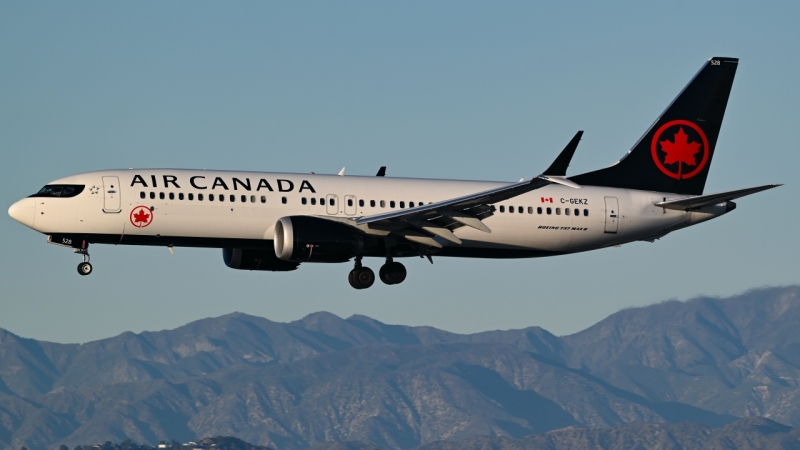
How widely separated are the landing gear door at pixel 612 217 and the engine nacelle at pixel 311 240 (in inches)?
521

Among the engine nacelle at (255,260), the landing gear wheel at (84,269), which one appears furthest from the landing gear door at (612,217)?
the landing gear wheel at (84,269)

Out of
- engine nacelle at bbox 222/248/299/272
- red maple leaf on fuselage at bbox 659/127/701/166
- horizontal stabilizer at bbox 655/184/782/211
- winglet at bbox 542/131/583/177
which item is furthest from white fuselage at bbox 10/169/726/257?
winglet at bbox 542/131/583/177

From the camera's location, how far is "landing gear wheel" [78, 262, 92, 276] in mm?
54875

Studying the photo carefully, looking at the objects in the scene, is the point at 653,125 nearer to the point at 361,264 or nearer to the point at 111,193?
the point at 361,264

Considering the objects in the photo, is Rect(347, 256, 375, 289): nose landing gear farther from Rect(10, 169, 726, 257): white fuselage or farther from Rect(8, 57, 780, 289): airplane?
Rect(10, 169, 726, 257): white fuselage

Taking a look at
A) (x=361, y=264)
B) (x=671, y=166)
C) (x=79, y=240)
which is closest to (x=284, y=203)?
(x=361, y=264)

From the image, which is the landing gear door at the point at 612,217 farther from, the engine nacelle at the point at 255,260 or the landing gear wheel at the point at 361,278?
the engine nacelle at the point at 255,260

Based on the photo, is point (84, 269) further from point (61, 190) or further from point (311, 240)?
point (311, 240)

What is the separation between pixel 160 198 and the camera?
2128 inches

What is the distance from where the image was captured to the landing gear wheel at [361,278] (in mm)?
56875

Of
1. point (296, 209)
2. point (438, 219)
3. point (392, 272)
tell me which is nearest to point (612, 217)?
point (438, 219)

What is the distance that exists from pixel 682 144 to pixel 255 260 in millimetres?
21851

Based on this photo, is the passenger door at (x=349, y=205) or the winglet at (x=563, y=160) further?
the passenger door at (x=349, y=205)

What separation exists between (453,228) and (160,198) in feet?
40.3
